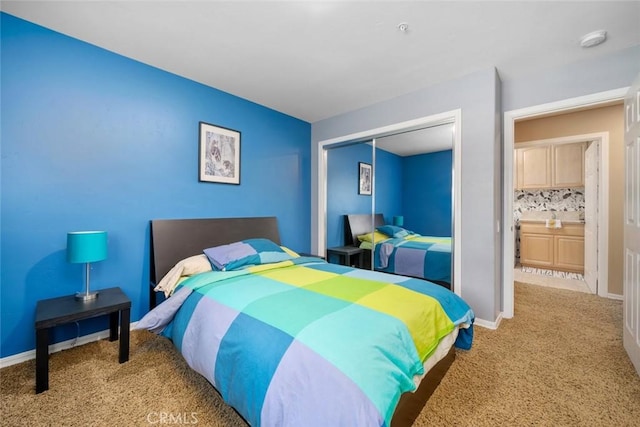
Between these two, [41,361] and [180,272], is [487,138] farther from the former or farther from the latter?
[41,361]

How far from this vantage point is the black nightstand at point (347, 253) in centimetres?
374

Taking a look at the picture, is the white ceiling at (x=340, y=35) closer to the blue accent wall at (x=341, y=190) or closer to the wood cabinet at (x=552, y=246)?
the blue accent wall at (x=341, y=190)

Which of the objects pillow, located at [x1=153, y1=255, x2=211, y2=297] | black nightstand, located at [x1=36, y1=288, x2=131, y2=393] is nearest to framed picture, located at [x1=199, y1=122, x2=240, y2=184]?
pillow, located at [x1=153, y1=255, x2=211, y2=297]

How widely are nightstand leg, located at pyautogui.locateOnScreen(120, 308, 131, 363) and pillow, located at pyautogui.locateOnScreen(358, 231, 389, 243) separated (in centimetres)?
280

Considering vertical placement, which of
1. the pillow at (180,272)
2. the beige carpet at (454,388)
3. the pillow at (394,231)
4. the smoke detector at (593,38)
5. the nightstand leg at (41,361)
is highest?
the smoke detector at (593,38)

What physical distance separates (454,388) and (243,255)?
6.33ft

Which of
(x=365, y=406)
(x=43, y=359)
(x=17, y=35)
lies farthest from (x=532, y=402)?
(x=17, y=35)

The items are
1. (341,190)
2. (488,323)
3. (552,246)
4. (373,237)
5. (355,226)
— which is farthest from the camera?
(552,246)

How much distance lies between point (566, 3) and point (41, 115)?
3.91 meters

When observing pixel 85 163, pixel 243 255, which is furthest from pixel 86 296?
pixel 243 255

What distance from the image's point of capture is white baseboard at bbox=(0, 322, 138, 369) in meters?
1.92

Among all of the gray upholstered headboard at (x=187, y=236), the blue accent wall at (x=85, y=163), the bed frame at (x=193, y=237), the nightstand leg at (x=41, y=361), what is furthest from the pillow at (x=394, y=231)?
the nightstand leg at (x=41, y=361)

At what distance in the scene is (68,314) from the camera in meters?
1.78

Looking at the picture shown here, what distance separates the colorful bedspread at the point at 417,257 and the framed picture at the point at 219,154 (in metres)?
2.13
